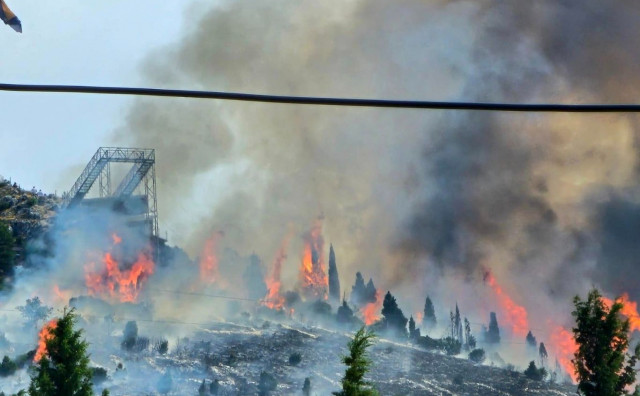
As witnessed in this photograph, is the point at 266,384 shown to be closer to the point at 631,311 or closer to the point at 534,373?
the point at 534,373

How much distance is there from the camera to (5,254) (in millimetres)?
68938

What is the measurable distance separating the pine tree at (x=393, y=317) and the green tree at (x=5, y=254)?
32970mm

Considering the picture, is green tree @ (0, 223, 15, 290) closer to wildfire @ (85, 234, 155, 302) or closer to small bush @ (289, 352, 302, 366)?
wildfire @ (85, 234, 155, 302)

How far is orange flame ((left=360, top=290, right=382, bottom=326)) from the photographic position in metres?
82.2

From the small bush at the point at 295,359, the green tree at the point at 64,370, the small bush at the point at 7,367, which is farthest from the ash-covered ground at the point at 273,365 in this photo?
the green tree at the point at 64,370

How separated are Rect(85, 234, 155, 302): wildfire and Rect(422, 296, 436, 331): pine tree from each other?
1021 inches

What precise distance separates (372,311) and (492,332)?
11.4m

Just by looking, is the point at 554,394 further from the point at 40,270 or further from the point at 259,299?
the point at 40,270

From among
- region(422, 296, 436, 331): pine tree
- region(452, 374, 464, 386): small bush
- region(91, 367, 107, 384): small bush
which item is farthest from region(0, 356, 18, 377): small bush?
region(422, 296, 436, 331): pine tree

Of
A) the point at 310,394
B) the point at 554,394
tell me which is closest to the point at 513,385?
the point at 554,394

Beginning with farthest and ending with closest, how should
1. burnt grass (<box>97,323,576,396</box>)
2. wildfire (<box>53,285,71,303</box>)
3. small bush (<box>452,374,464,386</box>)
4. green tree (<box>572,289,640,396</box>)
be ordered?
wildfire (<box>53,285,71,303</box>)
small bush (<box>452,374,464,386</box>)
burnt grass (<box>97,323,576,396</box>)
green tree (<box>572,289,640,396</box>)

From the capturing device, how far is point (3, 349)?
60.4 m

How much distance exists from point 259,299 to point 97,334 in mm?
19993

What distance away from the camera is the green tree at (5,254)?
2714 inches
